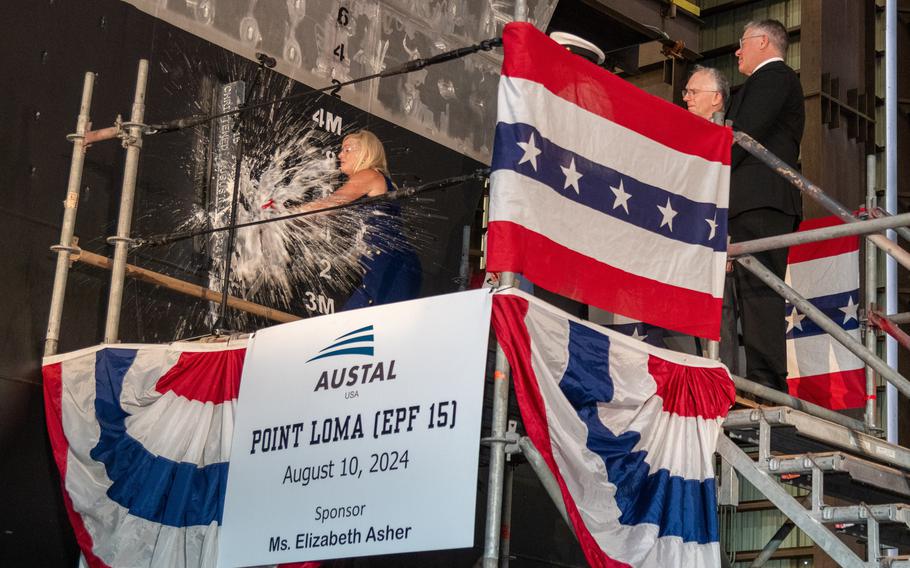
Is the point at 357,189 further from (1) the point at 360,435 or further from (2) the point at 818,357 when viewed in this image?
(2) the point at 818,357

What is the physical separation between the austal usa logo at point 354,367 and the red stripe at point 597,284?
64 cm

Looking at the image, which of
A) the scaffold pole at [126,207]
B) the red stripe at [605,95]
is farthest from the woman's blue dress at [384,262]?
the red stripe at [605,95]

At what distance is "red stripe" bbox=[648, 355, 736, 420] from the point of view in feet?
18.0

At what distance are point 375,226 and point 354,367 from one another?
1.93 m

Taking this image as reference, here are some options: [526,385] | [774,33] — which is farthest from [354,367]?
[774,33]

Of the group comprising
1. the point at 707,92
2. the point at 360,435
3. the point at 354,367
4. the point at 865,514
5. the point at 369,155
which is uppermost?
the point at 707,92

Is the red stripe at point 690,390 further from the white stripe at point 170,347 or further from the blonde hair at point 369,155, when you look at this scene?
the blonde hair at point 369,155

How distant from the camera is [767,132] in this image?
6.81 metres

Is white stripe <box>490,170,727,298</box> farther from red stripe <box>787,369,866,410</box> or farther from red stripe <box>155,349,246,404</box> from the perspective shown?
red stripe <box>787,369,866,410</box>

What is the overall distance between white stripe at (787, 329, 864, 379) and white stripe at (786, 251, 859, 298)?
30 cm

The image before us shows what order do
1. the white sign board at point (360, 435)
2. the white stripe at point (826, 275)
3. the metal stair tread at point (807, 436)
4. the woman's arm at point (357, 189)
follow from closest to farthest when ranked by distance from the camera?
the white sign board at point (360, 435) → the metal stair tread at point (807, 436) → the woman's arm at point (357, 189) → the white stripe at point (826, 275)

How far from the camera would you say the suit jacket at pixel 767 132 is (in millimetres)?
6645

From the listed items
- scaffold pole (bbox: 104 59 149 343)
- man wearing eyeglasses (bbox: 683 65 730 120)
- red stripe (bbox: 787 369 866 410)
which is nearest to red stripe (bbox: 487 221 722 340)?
man wearing eyeglasses (bbox: 683 65 730 120)

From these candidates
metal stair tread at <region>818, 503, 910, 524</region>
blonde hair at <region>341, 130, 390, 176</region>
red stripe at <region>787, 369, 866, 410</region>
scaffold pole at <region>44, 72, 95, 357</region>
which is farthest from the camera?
red stripe at <region>787, 369, 866, 410</region>
